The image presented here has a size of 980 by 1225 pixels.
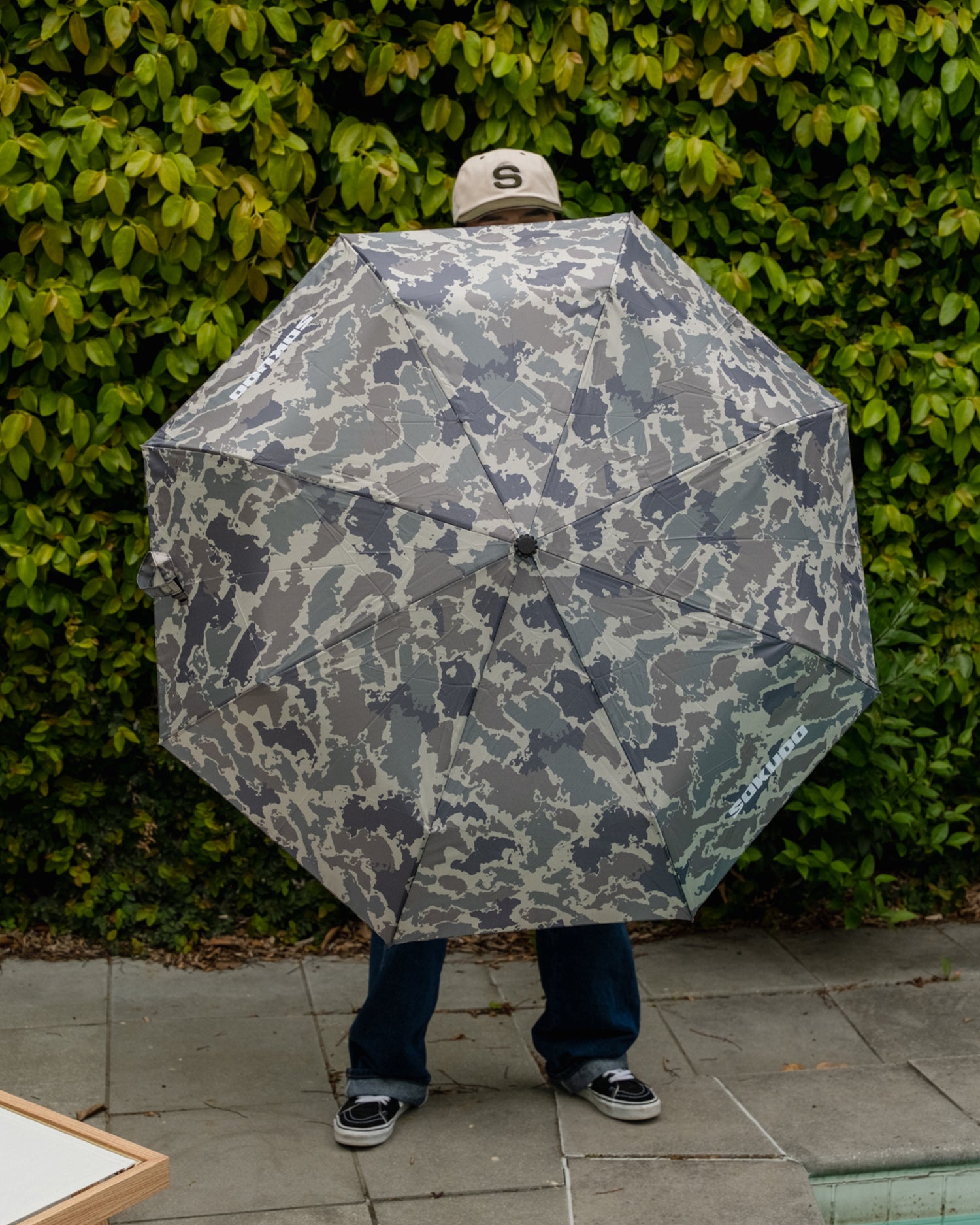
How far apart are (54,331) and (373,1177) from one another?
2585 mm

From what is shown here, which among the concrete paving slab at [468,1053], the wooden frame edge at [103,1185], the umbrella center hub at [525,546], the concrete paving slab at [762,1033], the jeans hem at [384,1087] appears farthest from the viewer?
the concrete paving slab at [762,1033]

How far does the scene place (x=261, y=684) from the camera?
2850 mm

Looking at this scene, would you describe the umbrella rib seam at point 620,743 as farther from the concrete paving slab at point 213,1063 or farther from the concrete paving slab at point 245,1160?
the concrete paving slab at point 213,1063

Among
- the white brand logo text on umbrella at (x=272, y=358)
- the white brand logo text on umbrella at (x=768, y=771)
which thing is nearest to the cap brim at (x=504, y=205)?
the white brand logo text on umbrella at (x=272, y=358)

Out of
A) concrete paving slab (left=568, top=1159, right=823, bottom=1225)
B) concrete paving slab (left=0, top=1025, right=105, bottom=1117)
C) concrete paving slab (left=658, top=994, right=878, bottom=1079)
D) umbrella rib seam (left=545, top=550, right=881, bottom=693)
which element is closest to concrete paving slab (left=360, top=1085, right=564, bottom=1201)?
concrete paving slab (left=568, top=1159, right=823, bottom=1225)

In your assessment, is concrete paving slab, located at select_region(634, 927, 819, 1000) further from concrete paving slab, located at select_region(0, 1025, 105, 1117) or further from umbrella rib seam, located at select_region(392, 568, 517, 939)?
umbrella rib seam, located at select_region(392, 568, 517, 939)

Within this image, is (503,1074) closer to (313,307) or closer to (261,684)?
(261,684)

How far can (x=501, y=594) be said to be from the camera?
2727 millimetres

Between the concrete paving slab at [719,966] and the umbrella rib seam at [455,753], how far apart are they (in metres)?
1.87

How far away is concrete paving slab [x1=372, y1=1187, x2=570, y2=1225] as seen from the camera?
10.5ft

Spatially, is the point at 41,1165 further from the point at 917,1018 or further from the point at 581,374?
the point at 917,1018

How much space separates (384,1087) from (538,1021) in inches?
18.7

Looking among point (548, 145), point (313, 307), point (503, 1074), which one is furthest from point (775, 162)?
point (503, 1074)

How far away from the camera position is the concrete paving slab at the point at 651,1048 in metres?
3.96
